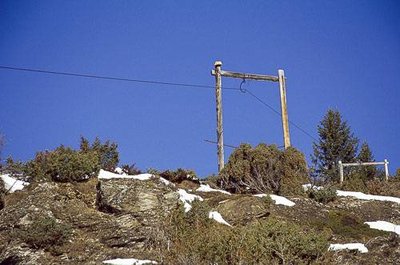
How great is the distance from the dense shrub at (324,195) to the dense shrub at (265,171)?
0.47 meters

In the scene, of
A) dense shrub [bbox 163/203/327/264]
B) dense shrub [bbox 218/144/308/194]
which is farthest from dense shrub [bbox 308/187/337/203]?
dense shrub [bbox 163/203/327/264]

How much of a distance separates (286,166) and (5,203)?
27.5 feet

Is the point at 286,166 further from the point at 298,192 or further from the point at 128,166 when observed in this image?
the point at 128,166

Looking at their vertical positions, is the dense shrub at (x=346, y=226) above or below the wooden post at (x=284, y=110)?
below

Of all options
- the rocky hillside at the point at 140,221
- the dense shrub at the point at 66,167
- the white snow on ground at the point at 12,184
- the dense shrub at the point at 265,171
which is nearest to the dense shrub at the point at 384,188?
the rocky hillside at the point at 140,221

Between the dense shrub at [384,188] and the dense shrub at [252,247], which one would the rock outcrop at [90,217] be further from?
the dense shrub at [384,188]

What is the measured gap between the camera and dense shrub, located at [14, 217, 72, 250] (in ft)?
31.6

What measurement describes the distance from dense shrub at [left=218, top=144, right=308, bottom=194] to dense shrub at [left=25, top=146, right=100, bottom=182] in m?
4.71

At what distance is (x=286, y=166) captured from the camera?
15.3 metres

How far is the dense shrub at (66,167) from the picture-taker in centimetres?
1270

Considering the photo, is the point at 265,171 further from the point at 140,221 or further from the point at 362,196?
the point at 140,221

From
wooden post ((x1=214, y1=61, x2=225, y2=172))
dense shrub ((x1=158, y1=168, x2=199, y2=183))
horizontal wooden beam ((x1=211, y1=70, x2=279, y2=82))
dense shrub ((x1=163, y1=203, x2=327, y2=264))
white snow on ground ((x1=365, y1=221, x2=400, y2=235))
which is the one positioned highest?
horizontal wooden beam ((x1=211, y1=70, x2=279, y2=82))

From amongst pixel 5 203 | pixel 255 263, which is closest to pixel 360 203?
pixel 255 263

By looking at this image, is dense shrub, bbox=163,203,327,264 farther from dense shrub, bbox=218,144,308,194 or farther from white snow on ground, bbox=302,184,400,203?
white snow on ground, bbox=302,184,400,203
